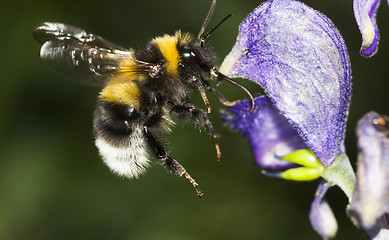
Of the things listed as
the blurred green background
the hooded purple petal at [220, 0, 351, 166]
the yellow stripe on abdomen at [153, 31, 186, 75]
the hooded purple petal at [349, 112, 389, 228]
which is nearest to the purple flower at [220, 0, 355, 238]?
the hooded purple petal at [220, 0, 351, 166]

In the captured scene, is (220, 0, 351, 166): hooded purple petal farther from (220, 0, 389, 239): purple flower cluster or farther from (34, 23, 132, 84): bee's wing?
(34, 23, 132, 84): bee's wing

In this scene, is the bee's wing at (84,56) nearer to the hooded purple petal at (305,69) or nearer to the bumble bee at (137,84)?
the bumble bee at (137,84)

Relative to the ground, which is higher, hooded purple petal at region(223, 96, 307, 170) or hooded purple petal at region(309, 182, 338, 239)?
hooded purple petal at region(223, 96, 307, 170)

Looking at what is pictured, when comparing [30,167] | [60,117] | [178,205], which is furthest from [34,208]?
[178,205]

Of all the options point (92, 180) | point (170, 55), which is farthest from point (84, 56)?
point (92, 180)

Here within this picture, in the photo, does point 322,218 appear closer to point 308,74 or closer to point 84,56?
point 308,74
